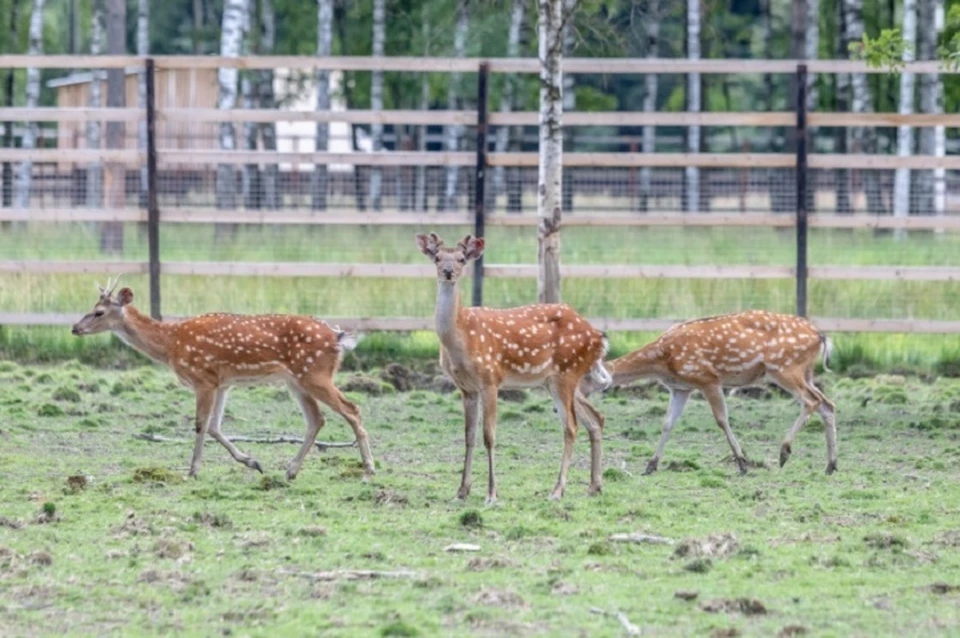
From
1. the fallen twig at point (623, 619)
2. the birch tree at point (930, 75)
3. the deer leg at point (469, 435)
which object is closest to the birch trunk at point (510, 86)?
the birch tree at point (930, 75)

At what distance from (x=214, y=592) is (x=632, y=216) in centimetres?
894

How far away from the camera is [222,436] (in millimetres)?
10750

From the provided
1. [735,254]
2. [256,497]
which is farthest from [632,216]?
[256,497]

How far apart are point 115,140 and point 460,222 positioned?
8191 millimetres

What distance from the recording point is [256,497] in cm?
984

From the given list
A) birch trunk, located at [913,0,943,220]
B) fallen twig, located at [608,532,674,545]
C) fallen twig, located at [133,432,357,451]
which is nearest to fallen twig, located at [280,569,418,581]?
fallen twig, located at [608,532,674,545]

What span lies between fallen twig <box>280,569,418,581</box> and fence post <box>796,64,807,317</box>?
858 cm

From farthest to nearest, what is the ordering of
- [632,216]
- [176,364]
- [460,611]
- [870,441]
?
[632,216]
[870,441]
[176,364]
[460,611]

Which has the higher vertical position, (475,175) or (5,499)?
(475,175)

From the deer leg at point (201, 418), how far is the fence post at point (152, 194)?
5207 millimetres

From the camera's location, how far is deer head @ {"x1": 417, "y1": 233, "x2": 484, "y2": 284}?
985 centimetres

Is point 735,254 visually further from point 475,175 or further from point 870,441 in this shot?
point 870,441

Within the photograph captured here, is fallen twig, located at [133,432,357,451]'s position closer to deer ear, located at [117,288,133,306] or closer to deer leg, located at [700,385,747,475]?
deer ear, located at [117,288,133,306]

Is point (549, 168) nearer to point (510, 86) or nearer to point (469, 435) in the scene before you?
point (469, 435)
